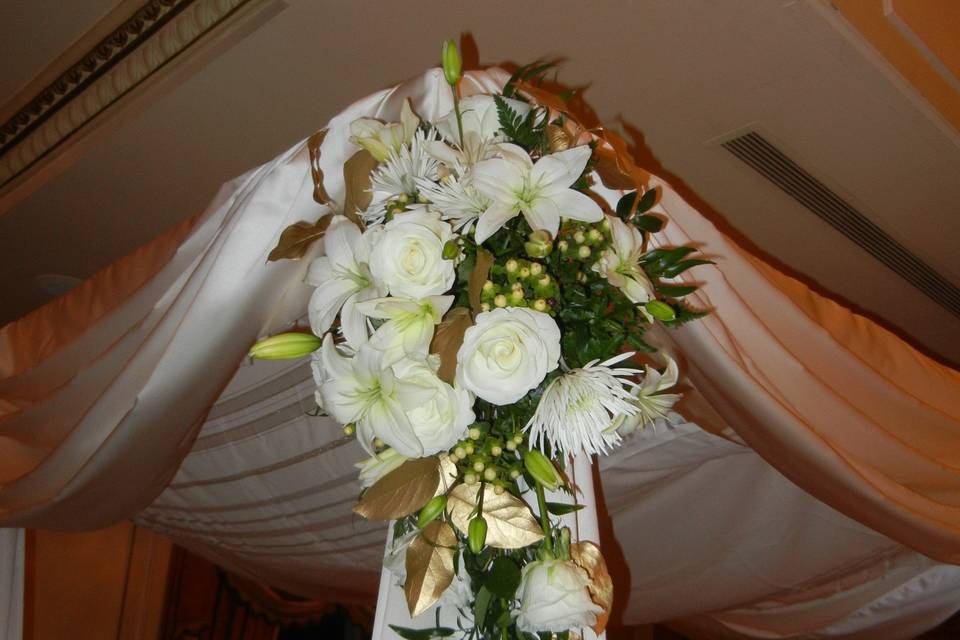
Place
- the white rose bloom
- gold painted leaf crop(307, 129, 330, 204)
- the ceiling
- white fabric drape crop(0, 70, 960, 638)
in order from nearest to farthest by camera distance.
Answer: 1. the white rose bloom
2. gold painted leaf crop(307, 129, 330, 204)
3. white fabric drape crop(0, 70, 960, 638)
4. the ceiling

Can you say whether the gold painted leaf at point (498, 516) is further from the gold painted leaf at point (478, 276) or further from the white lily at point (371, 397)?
the gold painted leaf at point (478, 276)

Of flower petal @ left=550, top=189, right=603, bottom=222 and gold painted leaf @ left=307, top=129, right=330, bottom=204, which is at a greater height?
gold painted leaf @ left=307, top=129, right=330, bottom=204

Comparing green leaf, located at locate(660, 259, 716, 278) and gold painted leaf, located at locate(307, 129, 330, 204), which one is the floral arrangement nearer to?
green leaf, located at locate(660, 259, 716, 278)

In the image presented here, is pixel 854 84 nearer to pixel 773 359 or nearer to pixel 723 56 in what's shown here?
pixel 723 56

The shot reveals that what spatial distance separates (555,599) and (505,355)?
0.24 metres

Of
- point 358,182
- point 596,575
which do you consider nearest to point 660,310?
point 596,575

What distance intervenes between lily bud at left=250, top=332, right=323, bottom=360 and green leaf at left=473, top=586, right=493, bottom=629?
33 centimetres

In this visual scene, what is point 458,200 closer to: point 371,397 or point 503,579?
point 371,397

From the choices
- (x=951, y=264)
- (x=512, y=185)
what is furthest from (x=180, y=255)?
(x=951, y=264)

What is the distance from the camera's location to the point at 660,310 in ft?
3.15

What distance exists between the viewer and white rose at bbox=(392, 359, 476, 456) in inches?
34.9

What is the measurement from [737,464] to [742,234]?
4.78ft

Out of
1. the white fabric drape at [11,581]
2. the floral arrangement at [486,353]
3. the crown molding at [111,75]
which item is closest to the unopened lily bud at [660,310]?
the floral arrangement at [486,353]

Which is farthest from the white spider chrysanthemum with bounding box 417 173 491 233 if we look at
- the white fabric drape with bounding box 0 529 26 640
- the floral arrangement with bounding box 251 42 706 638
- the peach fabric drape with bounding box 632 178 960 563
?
the white fabric drape with bounding box 0 529 26 640
